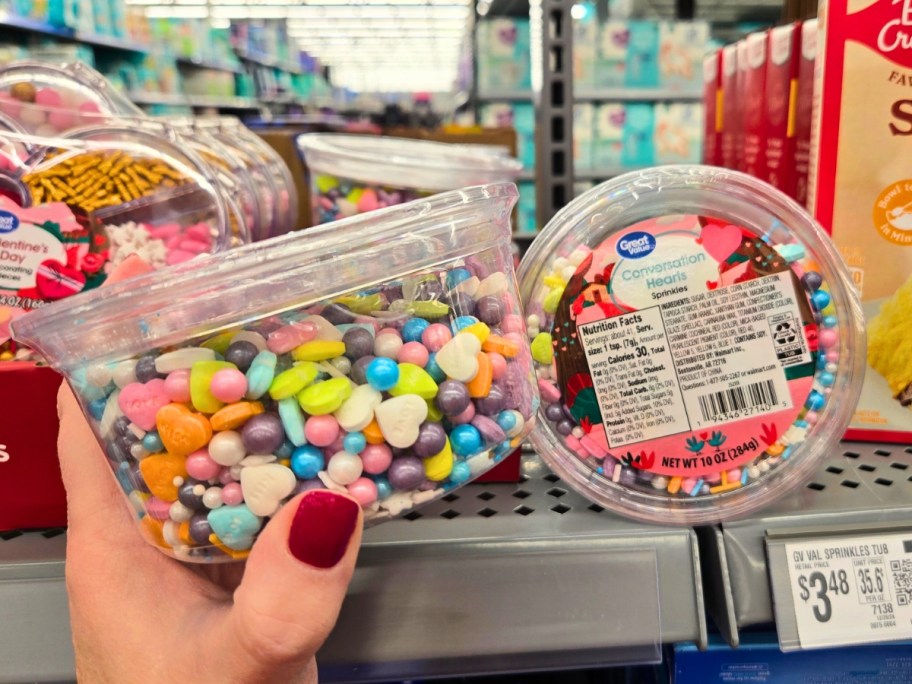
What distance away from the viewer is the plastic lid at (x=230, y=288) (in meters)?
0.41

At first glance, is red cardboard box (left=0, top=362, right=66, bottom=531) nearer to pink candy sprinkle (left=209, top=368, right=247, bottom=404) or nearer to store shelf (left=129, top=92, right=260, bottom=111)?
pink candy sprinkle (left=209, top=368, right=247, bottom=404)

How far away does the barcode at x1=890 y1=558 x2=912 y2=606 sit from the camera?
55 cm

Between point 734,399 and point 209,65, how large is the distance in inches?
193

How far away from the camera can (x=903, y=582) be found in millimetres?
550

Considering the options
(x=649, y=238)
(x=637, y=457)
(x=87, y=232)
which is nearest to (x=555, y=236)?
(x=649, y=238)

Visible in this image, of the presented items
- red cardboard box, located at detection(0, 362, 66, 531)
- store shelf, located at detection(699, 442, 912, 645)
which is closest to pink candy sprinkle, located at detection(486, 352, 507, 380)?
store shelf, located at detection(699, 442, 912, 645)

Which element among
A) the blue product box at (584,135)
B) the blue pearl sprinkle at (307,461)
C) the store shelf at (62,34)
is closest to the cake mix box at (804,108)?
the blue pearl sprinkle at (307,461)

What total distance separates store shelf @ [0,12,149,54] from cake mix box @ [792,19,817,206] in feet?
8.90

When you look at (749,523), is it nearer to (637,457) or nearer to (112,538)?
(637,457)

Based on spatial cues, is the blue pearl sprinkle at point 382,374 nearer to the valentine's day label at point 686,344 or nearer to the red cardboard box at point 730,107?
the valentine's day label at point 686,344

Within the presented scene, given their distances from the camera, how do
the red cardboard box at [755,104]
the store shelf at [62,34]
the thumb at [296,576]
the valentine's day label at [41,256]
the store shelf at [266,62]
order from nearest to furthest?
1. the thumb at [296,576]
2. the valentine's day label at [41,256]
3. the red cardboard box at [755,104]
4. the store shelf at [62,34]
5. the store shelf at [266,62]

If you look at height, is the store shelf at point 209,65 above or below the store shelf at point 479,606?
above

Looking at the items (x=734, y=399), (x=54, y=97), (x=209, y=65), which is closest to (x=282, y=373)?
(x=734, y=399)

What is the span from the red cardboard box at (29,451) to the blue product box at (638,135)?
11.9 feet
